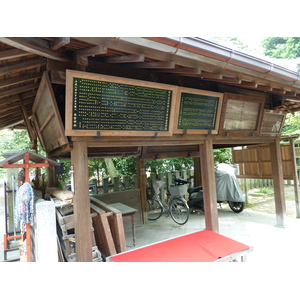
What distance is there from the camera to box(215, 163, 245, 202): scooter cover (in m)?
8.44

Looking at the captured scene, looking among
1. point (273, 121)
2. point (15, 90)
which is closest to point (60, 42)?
point (15, 90)

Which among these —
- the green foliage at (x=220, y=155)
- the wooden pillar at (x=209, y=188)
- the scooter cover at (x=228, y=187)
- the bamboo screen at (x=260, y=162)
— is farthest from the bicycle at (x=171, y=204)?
the green foliage at (x=220, y=155)

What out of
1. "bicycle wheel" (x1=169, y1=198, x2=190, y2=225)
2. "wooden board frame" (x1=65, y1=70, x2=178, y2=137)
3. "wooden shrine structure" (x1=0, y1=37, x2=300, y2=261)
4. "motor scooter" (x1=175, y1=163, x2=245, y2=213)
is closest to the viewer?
"wooden shrine structure" (x1=0, y1=37, x2=300, y2=261)

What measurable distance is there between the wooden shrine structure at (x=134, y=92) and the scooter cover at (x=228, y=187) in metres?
3.59

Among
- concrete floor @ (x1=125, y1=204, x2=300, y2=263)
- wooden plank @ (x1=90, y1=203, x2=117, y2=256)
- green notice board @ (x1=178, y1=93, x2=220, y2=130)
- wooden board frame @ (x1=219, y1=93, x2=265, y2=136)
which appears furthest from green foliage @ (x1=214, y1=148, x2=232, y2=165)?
wooden plank @ (x1=90, y1=203, x2=117, y2=256)

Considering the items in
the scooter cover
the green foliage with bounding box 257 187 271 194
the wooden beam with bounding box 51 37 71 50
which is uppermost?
the wooden beam with bounding box 51 37 71 50

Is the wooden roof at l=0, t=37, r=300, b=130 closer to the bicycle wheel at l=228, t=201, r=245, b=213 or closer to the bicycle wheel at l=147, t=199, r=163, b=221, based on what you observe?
the bicycle wheel at l=228, t=201, r=245, b=213

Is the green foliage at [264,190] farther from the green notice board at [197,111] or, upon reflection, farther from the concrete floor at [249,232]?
the green notice board at [197,111]

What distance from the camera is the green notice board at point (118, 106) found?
131 inches

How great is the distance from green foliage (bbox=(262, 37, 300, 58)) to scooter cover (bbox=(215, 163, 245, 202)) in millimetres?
13161

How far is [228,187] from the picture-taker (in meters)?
8.62

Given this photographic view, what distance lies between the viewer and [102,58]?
369cm

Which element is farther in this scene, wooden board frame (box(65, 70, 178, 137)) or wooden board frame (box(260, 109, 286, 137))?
wooden board frame (box(260, 109, 286, 137))

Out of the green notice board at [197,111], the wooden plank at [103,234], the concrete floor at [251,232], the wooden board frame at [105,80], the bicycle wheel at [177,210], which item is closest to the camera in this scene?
the wooden board frame at [105,80]
